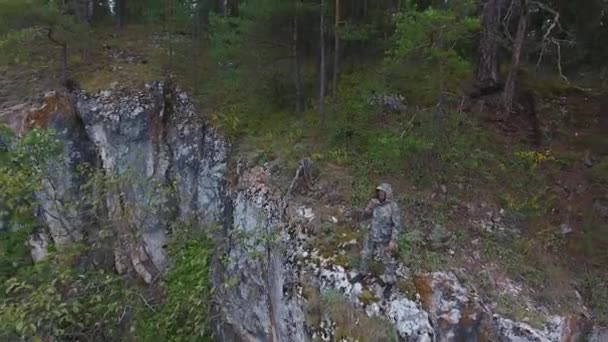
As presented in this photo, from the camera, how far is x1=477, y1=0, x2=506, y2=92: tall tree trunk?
7.32m

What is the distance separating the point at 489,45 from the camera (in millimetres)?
7840

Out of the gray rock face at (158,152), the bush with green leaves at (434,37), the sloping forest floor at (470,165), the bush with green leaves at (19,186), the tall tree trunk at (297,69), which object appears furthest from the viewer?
the gray rock face at (158,152)

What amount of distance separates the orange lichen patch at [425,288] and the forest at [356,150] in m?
0.05

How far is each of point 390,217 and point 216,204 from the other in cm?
416

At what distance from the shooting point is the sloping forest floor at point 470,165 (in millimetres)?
5438

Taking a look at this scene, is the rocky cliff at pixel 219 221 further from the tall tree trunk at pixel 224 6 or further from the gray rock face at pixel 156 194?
the tall tree trunk at pixel 224 6

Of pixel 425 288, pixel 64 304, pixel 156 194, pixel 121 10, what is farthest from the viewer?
pixel 121 10

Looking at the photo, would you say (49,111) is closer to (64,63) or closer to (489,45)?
(64,63)

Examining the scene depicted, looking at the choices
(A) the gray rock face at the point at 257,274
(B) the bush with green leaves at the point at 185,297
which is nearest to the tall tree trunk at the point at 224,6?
(A) the gray rock face at the point at 257,274

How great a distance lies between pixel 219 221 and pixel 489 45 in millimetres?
5549

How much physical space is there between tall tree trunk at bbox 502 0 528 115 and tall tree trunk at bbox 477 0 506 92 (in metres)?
0.29

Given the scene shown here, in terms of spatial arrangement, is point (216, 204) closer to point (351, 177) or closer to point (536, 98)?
point (351, 177)

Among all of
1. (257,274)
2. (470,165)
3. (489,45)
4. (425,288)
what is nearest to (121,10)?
(257,274)

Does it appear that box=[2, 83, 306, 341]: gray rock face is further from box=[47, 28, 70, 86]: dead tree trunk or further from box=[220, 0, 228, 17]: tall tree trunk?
box=[220, 0, 228, 17]: tall tree trunk
